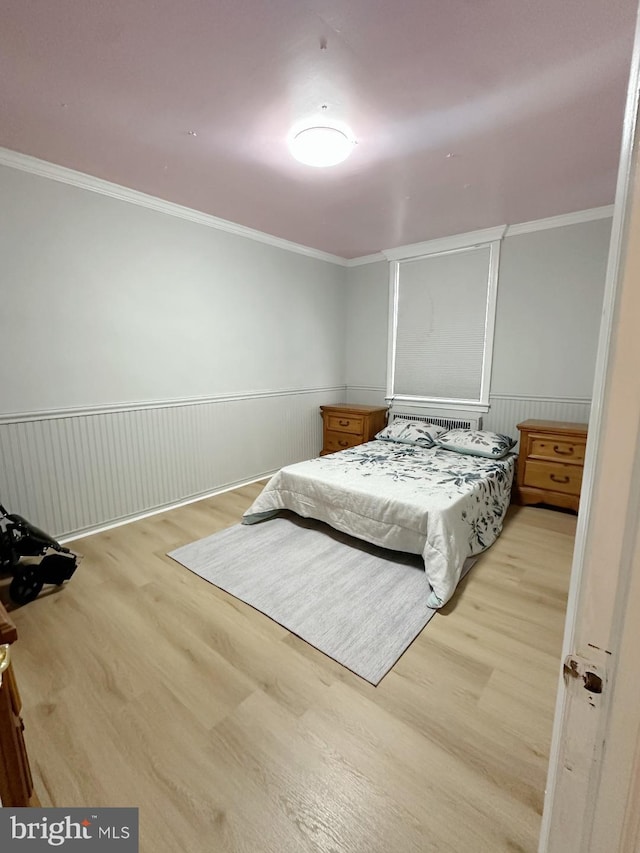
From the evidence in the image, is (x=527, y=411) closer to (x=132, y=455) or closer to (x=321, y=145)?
(x=321, y=145)

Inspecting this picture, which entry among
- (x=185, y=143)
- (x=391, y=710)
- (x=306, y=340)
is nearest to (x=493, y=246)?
(x=306, y=340)

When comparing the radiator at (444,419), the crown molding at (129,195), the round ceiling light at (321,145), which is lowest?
the radiator at (444,419)

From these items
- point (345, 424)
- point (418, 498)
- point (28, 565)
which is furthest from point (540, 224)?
point (28, 565)

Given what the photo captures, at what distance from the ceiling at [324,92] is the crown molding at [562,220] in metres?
0.33

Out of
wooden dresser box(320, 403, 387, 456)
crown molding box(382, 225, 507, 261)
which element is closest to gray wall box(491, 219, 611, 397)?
crown molding box(382, 225, 507, 261)

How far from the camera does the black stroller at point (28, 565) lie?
1.98 meters

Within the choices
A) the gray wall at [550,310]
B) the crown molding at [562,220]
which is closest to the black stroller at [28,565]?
the gray wall at [550,310]

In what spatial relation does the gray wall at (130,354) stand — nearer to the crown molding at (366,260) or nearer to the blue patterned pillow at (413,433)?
the crown molding at (366,260)

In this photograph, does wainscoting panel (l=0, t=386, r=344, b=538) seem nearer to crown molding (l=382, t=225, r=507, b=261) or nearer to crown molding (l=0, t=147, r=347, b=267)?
crown molding (l=0, t=147, r=347, b=267)

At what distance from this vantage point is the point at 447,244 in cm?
370

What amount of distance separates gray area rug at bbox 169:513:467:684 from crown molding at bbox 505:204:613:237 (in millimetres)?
2945

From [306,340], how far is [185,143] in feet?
7.62

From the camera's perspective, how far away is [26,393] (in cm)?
238

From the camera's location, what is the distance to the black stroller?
1.98m
